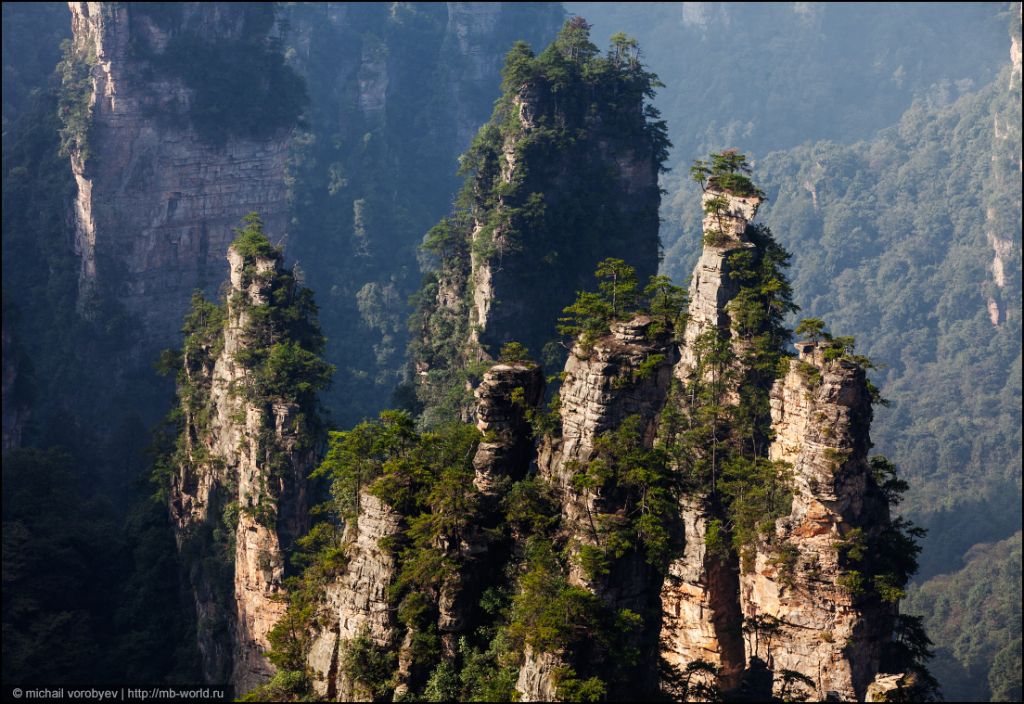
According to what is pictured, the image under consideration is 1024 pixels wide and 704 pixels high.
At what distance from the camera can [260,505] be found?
5156 centimetres

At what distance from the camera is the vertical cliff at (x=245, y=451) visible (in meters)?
51.7

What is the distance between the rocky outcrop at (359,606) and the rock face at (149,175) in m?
50.9

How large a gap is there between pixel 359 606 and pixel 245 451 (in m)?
17.9

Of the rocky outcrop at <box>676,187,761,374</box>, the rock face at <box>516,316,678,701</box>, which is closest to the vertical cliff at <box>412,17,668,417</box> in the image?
the rocky outcrop at <box>676,187,761,374</box>

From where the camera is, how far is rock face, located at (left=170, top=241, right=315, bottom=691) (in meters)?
51.7

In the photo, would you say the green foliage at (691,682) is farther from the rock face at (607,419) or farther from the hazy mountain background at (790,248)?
the hazy mountain background at (790,248)

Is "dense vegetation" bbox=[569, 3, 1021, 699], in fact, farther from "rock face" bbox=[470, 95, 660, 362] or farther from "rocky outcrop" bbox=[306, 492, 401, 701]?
"rocky outcrop" bbox=[306, 492, 401, 701]

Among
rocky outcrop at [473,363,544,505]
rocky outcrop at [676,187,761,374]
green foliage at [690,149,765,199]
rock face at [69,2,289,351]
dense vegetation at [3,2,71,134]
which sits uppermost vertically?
dense vegetation at [3,2,71,134]

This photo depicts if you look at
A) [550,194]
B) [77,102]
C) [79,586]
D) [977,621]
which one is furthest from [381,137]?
[79,586]

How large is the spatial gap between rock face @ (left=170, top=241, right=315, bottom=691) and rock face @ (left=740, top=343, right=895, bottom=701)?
Answer: 19.4m

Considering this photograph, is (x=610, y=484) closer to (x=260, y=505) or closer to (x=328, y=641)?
(x=328, y=641)

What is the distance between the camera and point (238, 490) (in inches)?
2148

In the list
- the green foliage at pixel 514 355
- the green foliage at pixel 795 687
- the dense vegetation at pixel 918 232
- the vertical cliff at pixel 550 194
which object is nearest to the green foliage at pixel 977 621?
the dense vegetation at pixel 918 232

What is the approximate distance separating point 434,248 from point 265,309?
2009cm
